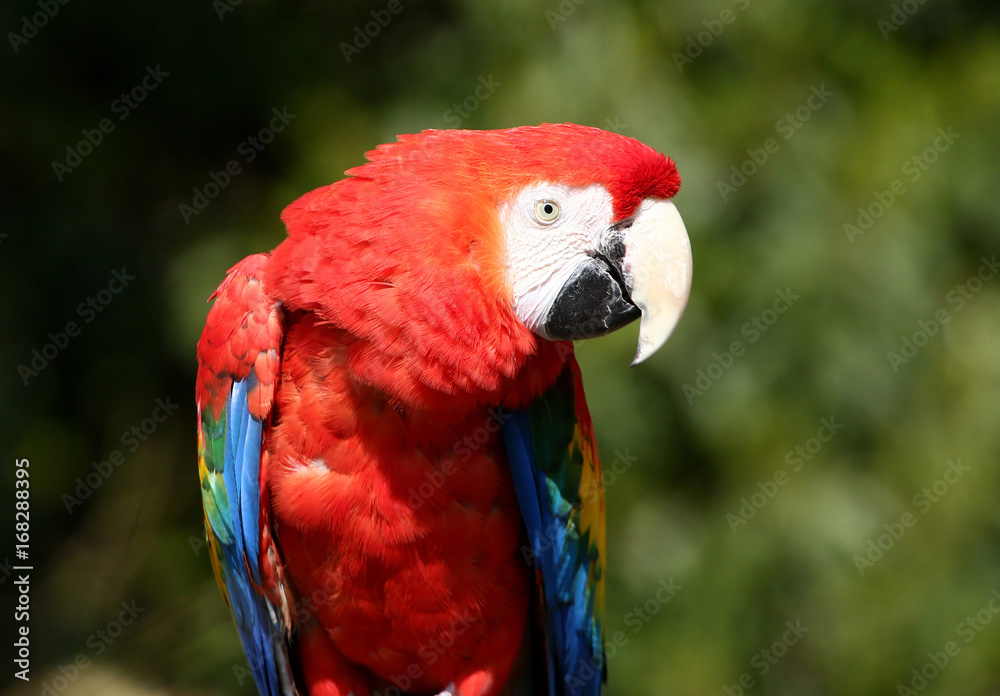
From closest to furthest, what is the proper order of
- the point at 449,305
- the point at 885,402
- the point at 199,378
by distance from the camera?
the point at 449,305 < the point at 199,378 < the point at 885,402

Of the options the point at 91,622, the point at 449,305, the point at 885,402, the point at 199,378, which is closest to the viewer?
the point at 449,305

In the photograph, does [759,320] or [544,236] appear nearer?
[544,236]

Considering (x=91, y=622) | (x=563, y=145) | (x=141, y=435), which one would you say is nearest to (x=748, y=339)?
(x=563, y=145)

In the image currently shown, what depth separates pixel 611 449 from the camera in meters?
2.40

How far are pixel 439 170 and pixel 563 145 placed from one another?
0.62ft

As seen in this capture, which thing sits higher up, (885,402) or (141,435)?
(885,402)

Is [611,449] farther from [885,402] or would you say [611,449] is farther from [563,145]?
[563,145]
